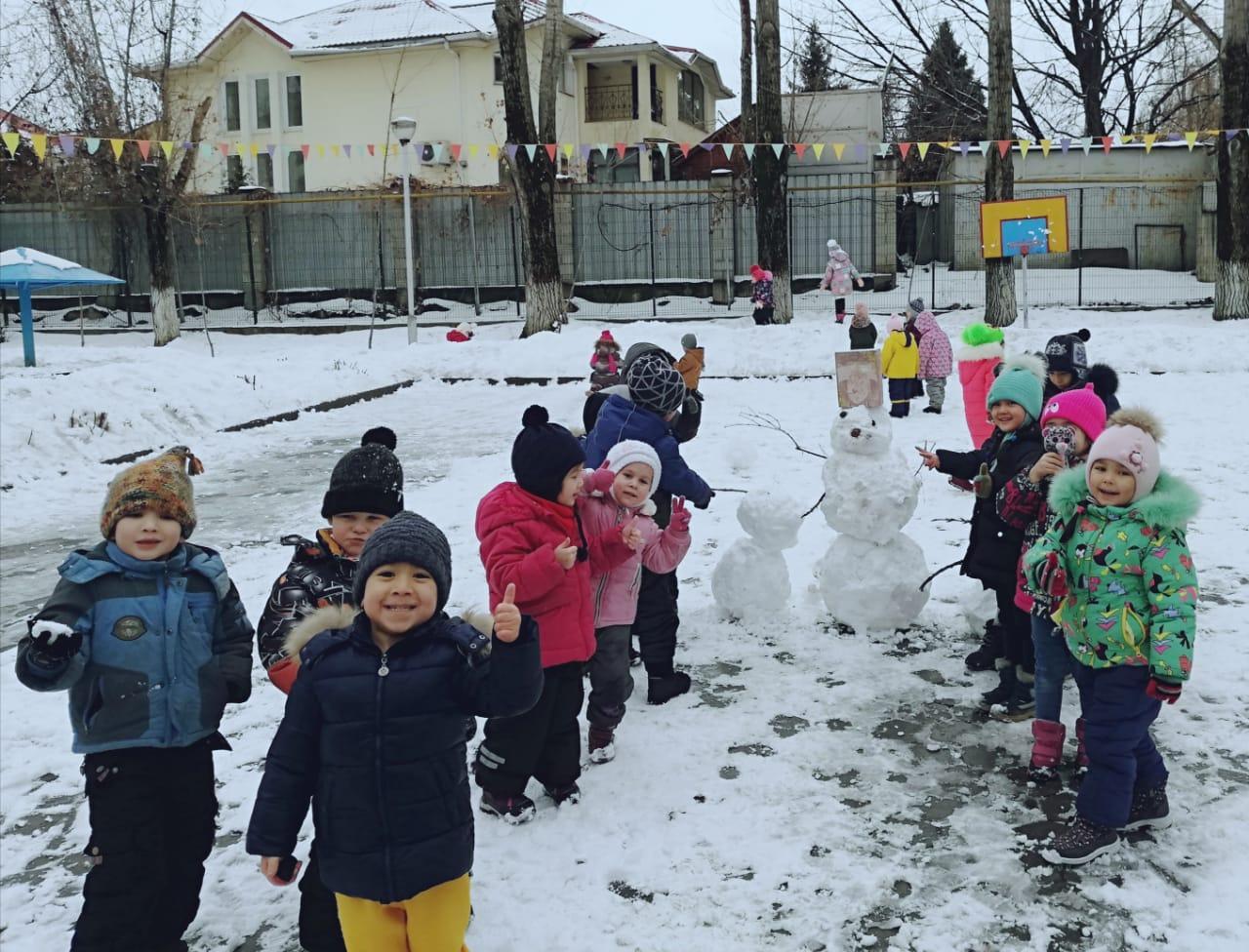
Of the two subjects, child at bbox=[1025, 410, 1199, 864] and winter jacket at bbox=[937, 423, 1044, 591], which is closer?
child at bbox=[1025, 410, 1199, 864]

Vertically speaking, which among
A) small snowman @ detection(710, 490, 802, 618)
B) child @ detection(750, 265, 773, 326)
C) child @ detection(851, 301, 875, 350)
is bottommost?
small snowman @ detection(710, 490, 802, 618)

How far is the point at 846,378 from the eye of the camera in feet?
36.9

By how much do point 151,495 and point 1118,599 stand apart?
9.50 feet

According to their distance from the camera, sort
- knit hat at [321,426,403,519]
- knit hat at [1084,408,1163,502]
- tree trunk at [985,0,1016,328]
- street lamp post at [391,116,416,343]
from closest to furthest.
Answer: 1. knit hat at [321,426,403,519]
2. knit hat at [1084,408,1163,502]
3. tree trunk at [985,0,1016,328]
4. street lamp post at [391,116,416,343]

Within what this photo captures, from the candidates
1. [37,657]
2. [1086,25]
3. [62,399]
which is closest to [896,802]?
[37,657]

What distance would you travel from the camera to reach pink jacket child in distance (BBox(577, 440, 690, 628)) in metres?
4.24

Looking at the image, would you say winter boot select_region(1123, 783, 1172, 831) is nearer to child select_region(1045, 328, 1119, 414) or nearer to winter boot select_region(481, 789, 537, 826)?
winter boot select_region(481, 789, 537, 826)

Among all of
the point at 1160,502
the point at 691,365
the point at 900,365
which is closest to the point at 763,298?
the point at 900,365

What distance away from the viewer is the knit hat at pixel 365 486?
11.1 feet

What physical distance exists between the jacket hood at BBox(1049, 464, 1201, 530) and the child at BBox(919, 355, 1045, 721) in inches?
28.0

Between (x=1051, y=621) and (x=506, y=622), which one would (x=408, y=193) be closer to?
(x=1051, y=621)

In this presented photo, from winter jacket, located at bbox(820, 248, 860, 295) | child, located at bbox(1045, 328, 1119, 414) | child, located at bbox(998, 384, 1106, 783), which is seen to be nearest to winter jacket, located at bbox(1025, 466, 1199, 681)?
child, located at bbox(998, 384, 1106, 783)

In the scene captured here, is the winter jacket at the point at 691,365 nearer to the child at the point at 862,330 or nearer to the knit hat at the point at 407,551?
the child at the point at 862,330

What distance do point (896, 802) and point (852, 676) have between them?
48.9 inches
